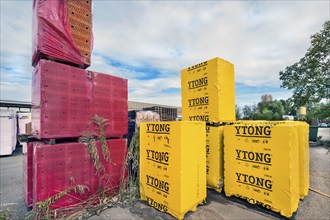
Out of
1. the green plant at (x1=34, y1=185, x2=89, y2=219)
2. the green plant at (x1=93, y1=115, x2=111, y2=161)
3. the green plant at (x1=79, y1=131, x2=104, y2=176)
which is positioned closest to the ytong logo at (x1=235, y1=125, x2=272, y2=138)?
the green plant at (x1=93, y1=115, x2=111, y2=161)

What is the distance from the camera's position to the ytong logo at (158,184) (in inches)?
112

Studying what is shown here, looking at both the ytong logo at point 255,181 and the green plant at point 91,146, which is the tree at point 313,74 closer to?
the ytong logo at point 255,181

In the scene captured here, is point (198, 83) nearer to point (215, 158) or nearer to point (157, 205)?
point (215, 158)

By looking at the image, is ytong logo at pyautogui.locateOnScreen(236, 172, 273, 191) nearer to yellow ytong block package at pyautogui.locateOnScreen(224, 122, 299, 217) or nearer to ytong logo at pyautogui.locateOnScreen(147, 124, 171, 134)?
yellow ytong block package at pyautogui.locateOnScreen(224, 122, 299, 217)

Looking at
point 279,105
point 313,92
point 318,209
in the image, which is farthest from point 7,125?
point 279,105

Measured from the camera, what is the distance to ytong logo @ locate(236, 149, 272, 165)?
293cm

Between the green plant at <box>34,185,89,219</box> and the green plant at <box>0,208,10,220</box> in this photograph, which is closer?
the green plant at <box>34,185,89,219</box>

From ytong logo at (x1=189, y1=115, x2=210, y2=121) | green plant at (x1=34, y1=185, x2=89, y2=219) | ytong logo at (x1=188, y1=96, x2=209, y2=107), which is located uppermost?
ytong logo at (x1=188, y1=96, x2=209, y2=107)

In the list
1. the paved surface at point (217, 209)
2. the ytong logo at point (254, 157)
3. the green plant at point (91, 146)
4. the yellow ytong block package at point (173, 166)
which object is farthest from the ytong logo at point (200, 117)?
the green plant at point (91, 146)

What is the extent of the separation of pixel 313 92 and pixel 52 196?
15378mm

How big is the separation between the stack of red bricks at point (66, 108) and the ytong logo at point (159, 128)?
797 millimetres

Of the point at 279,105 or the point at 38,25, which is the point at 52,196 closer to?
the point at 38,25

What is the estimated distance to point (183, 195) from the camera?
2.65m

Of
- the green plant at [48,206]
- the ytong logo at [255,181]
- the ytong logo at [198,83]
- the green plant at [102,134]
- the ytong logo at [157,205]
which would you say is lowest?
the ytong logo at [157,205]
